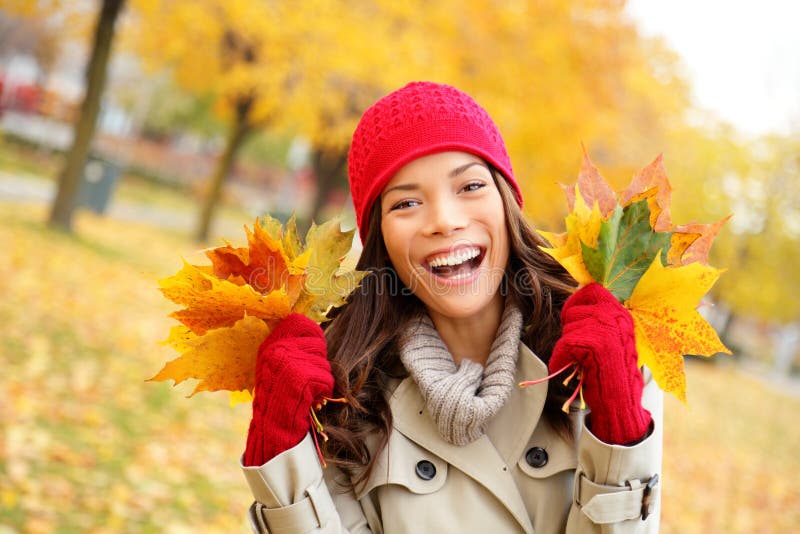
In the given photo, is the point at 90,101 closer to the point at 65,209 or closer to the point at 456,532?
the point at 65,209

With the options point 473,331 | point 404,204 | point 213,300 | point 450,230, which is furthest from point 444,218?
point 213,300

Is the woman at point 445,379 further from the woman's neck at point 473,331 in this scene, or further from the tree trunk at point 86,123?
the tree trunk at point 86,123

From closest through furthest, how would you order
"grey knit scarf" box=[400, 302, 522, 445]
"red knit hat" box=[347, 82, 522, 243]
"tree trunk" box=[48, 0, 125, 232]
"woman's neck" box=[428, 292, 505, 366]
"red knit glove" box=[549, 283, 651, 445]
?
"red knit glove" box=[549, 283, 651, 445], "grey knit scarf" box=[400, 302, 522, 445], "red knit hat" box=[347, 82, 522, 243], "woman's neck" box=[428, 292, 505, 366], "tree trunk" box=[48, 0, 125, 232]

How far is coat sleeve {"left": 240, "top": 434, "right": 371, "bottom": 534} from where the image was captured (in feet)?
5.74

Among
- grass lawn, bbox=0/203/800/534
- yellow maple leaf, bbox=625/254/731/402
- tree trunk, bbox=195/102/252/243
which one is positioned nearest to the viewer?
yellow maple leaf, bbox=625/254/731/402

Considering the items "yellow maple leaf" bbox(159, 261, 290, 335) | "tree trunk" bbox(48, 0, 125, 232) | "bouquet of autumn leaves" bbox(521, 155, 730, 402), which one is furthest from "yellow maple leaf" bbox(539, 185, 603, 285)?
"tree trunk" bbox(48, 0, 125, 232)

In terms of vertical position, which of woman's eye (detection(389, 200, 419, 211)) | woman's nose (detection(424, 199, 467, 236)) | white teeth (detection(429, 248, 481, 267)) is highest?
woman's eye (detection(389, 200, 419, 211))

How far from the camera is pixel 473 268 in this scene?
6.87ft

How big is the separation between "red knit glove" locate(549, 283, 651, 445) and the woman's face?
409 mm

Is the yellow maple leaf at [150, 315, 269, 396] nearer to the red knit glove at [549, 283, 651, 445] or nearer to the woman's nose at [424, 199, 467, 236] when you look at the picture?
the woman's nose at [424, 199, 467, 236]

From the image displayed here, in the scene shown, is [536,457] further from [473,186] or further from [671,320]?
[473,186]

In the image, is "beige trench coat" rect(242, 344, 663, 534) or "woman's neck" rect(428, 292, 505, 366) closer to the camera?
"beige trench coat" rect(242, 344, 663, 534)

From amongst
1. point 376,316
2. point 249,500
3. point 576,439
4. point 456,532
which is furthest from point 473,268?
point 249,500

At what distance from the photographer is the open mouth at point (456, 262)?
6.63ft
